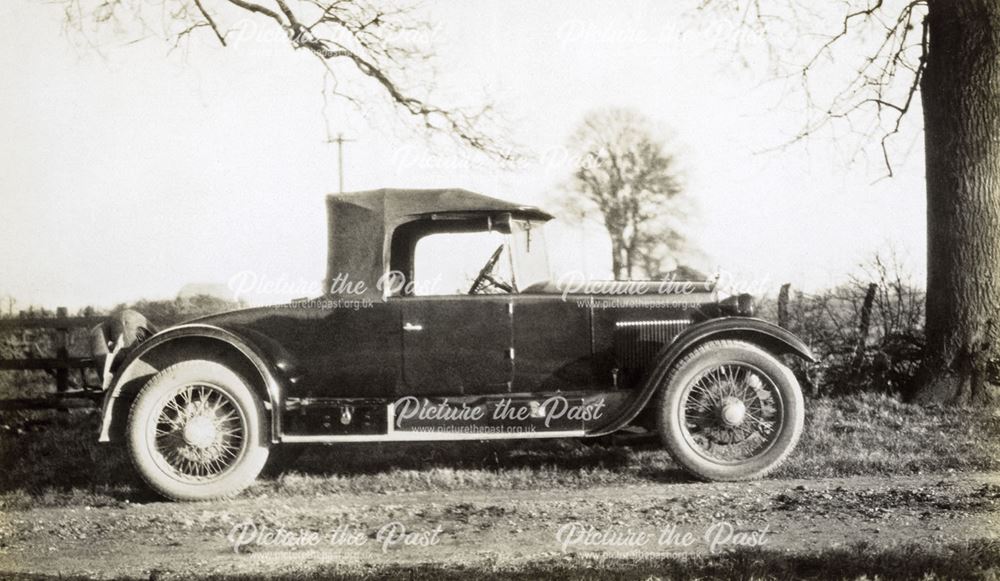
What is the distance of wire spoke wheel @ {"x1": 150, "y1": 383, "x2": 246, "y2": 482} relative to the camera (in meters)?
4.90

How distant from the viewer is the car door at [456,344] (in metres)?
5.04

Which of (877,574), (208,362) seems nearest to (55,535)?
(208,362)

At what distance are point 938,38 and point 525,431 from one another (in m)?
4.54

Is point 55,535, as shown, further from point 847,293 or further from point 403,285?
point 847,293

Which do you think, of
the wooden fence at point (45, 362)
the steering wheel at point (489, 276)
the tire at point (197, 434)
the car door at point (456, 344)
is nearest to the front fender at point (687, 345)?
the car door at point (456, 344)

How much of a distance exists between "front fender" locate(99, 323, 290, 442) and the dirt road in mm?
602

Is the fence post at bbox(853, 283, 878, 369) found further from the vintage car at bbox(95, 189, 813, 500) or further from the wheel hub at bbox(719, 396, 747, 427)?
the wheel hub at bbox(719, 396, 747, 427)

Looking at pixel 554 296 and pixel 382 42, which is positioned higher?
pixel 382 42

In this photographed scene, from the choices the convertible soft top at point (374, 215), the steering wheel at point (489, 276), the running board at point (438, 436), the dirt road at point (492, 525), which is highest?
the convertible soft top at point (374, 215)

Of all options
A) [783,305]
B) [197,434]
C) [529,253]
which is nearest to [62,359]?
[197,434]

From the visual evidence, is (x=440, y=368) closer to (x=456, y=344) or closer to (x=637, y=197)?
(x=456, y=344)

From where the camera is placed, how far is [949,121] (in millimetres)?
6266

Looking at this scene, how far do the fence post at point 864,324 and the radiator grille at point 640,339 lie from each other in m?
2.94

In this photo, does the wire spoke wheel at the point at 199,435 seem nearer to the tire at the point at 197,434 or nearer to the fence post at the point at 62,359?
the tire at the point at 197,434
